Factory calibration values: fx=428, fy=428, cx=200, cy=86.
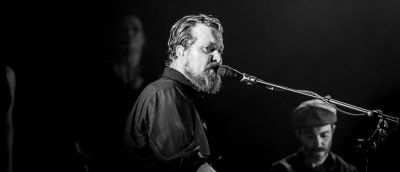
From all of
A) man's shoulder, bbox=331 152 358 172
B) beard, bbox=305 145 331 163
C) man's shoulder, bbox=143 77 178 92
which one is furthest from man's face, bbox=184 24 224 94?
man's shoulder, bbox=331 152 358 172

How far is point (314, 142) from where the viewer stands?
331cm

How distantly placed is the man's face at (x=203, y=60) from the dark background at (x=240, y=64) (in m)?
0.52

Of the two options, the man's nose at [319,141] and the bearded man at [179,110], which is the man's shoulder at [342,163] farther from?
the bearded man at [179,110]

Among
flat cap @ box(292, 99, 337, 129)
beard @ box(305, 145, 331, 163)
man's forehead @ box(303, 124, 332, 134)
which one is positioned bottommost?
beard @ box(305, 145, 331, 163)

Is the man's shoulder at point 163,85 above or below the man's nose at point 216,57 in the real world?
below

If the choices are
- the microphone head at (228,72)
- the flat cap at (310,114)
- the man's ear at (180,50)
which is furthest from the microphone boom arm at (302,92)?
the flat cap at (310,114)

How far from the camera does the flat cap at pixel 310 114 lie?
3.30 m

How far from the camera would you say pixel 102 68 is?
9.62 ft

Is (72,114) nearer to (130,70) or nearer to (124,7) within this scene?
(130,70)

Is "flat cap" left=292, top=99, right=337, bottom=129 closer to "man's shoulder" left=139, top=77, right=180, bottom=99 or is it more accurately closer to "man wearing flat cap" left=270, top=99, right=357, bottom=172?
"man wearing flat cap" left=270, top=99, right=357, bottom=172

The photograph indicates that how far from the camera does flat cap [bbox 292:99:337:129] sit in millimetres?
3303

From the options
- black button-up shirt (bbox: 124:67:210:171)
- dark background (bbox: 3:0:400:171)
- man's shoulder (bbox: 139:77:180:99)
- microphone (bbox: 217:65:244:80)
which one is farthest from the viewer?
dark background (bbox: 3:0:400:171)

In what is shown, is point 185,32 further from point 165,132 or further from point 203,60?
point 165,132

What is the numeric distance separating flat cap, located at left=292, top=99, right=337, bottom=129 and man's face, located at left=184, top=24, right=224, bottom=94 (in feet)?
3.21
